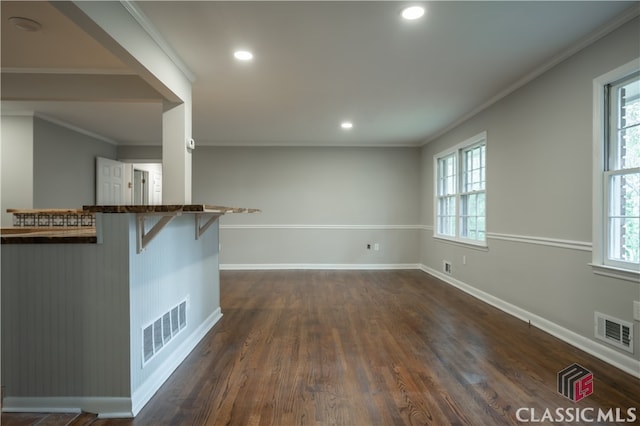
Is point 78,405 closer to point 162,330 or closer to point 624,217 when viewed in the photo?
point 162,330

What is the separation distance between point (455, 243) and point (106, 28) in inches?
181

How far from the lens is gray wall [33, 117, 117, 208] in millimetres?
4445

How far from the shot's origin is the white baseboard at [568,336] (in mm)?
2133

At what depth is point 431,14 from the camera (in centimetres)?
209

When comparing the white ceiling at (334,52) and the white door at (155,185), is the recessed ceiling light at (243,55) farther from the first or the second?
the white door at (155,185)

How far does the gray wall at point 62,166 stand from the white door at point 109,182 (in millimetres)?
86

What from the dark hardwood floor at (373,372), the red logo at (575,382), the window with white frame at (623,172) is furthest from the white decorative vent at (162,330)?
the window with white frame at (623,172)

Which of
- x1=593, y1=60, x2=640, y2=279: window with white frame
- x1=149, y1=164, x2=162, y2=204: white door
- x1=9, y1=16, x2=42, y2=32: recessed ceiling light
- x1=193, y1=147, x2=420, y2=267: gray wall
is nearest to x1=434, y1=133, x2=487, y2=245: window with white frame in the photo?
x1=193, y1=147, x2=420, y2=267: gray wall

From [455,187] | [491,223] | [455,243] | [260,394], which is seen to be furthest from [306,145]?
[260,394]

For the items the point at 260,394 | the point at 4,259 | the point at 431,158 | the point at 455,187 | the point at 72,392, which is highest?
the point at 431,158

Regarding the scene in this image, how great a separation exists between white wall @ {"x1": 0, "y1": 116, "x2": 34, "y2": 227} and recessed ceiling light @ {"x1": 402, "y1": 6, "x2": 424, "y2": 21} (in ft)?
16.6

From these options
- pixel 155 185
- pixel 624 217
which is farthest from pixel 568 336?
pixel 155 185

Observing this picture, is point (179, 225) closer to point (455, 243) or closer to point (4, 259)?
point (4, 259)

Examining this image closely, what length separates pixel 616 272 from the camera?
222 cm
